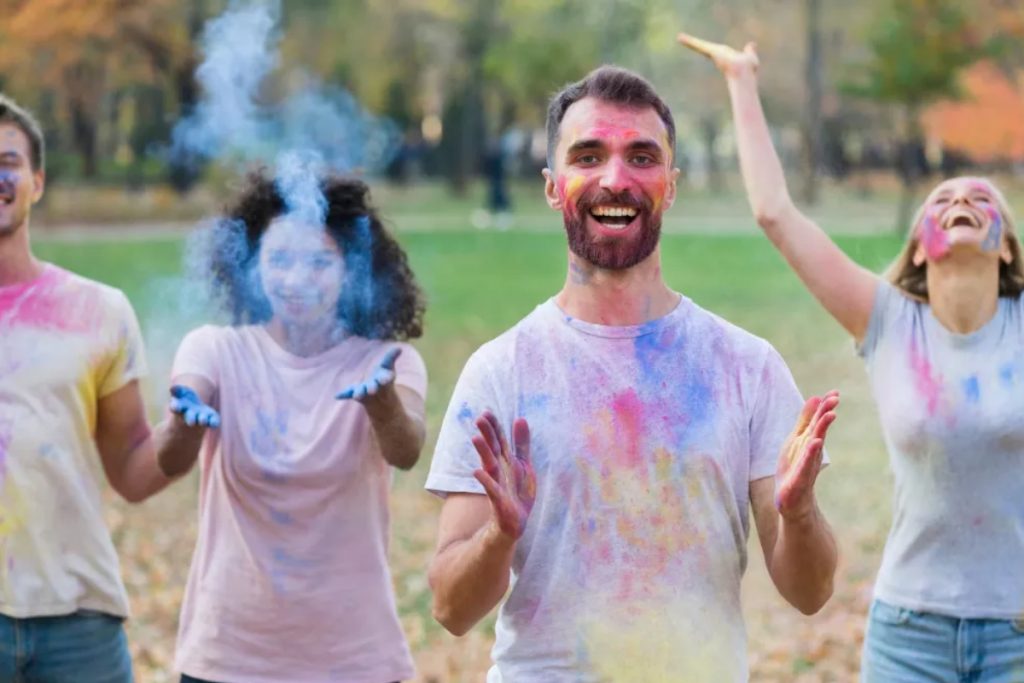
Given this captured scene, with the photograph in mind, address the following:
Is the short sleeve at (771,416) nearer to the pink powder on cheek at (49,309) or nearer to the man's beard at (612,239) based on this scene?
the man's beard at (612,239)

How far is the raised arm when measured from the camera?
13.0 ft

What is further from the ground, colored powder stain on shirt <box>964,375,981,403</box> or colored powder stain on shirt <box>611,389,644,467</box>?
colored powder stain on shirt <box>964,375,981,403</box>

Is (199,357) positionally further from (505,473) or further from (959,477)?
(959,477)

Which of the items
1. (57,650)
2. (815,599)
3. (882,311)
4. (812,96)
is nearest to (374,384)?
(57,650)

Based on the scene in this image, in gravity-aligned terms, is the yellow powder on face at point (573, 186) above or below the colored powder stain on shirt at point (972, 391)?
above

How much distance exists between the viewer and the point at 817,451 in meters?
2.49

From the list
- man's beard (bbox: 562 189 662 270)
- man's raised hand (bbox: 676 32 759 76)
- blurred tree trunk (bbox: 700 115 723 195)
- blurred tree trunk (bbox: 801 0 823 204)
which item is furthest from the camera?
blurred tree trunk (bbox: 700 115 723 195)

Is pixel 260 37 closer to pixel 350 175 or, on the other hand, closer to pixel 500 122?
pixel 350 175

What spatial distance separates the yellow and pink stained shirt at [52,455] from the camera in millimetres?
3439

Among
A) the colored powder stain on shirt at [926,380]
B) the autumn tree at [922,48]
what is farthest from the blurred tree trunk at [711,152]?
the colored powder stain on shirt at [926,380]

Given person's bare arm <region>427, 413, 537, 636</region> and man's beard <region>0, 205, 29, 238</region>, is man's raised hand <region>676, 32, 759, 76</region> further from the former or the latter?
person's bare arm <region>427, 413, 537, 636</region>

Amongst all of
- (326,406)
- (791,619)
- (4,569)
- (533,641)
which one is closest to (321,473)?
(326,406)

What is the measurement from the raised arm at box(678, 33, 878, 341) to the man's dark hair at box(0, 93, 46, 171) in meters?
1.65

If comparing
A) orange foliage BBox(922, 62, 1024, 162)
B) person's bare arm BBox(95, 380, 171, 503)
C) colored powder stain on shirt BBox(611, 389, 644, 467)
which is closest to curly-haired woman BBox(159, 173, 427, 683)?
person's bare arm BBox(95, 380, 171, 503)
